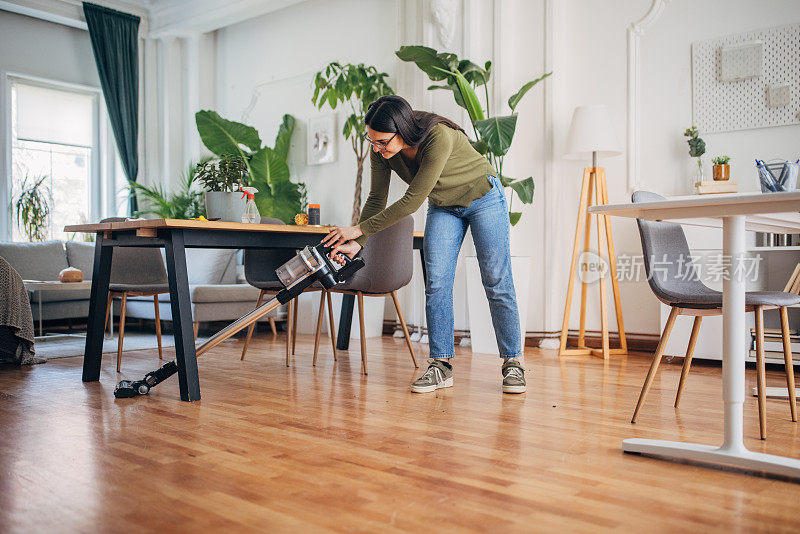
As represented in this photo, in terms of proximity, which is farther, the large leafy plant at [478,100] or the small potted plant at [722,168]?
the large leafy plant at [478,100]

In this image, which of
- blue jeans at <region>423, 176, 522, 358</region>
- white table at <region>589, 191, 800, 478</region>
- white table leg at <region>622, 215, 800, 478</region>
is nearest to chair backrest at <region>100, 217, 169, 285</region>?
blue jeans at <region>423, 176, 522, 358</region>

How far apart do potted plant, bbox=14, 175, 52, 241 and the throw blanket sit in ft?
9.64

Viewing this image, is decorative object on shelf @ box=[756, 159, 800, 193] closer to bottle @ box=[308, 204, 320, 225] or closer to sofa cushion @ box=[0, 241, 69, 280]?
bottle @ box=[308, 204, 320, 225]

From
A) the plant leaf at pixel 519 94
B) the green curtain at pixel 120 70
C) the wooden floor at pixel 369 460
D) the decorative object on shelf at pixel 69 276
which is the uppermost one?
→ the green curtain at pixel 120 70

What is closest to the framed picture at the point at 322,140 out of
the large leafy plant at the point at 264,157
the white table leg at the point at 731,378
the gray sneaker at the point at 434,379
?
the large leafy plant at the point at 264,157

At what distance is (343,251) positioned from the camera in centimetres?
233

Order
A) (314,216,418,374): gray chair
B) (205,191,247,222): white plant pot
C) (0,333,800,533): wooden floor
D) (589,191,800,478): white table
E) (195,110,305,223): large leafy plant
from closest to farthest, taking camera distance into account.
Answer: (0,333,800,533): wooden floor < (589,191,800,478): white table < (205,191,247,222): white plant pot < (314,216,418,374): gray chair < (195,110,305,223): large leafy plant

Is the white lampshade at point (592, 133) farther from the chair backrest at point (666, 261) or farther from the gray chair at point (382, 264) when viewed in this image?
the chair backrest at point (666, 261)

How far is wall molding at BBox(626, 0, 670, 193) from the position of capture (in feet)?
14.3

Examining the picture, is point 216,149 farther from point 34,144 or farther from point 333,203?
point 34,144

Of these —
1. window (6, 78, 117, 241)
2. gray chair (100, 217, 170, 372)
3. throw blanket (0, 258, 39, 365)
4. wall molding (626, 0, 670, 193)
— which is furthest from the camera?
window (6, 78, 117, 241)

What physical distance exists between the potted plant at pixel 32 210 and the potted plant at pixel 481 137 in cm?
383

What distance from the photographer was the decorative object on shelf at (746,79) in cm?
392

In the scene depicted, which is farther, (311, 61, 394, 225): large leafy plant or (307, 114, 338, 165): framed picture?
(307, 114, 338, 165): framed picture
